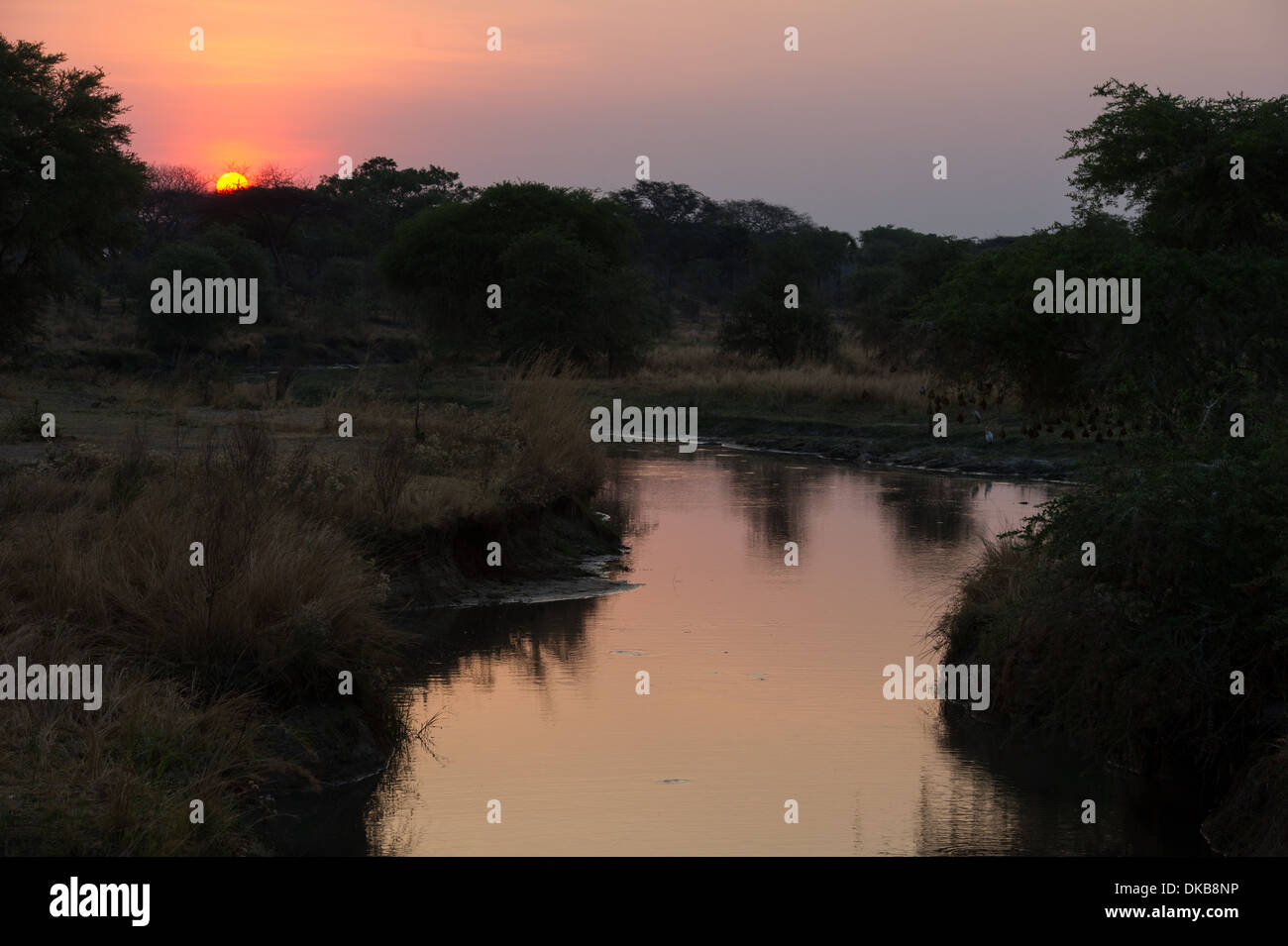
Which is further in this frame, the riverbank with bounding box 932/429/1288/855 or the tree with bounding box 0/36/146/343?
the tree with bounding box 0/36/146/343

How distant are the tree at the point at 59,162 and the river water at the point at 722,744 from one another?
53.4 ft

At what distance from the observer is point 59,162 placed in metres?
28.4

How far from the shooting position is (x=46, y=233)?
2903 cm

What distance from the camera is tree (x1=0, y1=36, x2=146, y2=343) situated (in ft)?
93.7

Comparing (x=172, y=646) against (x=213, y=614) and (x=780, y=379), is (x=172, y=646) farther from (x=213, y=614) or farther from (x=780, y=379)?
(x=780, y=379)

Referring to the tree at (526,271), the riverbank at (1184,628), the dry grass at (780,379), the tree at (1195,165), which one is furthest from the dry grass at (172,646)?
the tree at (526,271)

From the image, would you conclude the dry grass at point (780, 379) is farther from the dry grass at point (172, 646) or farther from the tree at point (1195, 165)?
the dry grass at point (172, 646)

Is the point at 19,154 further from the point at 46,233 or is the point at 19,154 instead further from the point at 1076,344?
the point at 1076,344

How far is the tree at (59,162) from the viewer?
2856 cm

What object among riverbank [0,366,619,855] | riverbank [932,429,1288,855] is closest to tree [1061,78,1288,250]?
riverbank [932,429,1288,855]

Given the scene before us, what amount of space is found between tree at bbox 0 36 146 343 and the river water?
641 inches

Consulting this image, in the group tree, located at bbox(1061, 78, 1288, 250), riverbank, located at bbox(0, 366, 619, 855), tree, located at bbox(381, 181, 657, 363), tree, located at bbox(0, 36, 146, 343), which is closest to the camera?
riverbank, located at bbox(0, 366, 619, 855)

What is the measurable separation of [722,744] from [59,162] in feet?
74.6

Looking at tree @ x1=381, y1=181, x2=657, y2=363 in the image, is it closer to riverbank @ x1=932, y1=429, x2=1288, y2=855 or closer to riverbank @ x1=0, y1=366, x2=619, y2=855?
riverbank @ x1=0, y1=366, x2=619, y2=855
